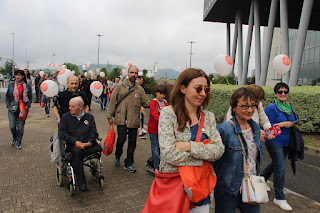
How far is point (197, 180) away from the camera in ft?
6.35

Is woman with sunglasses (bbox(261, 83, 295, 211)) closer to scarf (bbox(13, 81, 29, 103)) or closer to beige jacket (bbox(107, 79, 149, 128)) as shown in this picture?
beige jacket (bbox(107, 79, 149, 128))

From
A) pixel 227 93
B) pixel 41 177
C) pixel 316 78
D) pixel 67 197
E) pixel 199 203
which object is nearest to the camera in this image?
pixel 199 203

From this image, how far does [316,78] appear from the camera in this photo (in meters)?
35.7

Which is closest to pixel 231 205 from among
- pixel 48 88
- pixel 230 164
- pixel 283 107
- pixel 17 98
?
pixel 230 164

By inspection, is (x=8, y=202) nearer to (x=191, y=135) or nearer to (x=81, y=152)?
(x=81, y=152)

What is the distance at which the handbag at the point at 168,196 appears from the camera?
75.9 inches

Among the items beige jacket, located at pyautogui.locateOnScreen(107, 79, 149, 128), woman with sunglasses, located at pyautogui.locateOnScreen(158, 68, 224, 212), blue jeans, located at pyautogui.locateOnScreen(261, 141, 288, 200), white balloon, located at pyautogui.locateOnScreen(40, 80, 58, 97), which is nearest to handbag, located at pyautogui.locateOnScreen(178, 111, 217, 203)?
woman with sunglasses, located at pyautogui.locateOnScreen(158, 68, 224, 212)

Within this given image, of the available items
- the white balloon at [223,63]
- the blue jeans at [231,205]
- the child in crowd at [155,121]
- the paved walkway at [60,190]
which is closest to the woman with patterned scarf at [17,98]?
the paved walkway at [60,190]

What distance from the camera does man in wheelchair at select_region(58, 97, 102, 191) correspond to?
13.3 feet

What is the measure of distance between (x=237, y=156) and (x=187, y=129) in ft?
1.94

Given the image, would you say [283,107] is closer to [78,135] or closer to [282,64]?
[78,135]

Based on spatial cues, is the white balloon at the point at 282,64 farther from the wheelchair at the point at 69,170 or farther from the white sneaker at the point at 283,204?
the wheelchair at the point at 69,170

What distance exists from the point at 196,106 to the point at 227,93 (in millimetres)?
10135

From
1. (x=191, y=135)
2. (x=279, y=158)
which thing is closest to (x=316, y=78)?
(x=279, y=158)
